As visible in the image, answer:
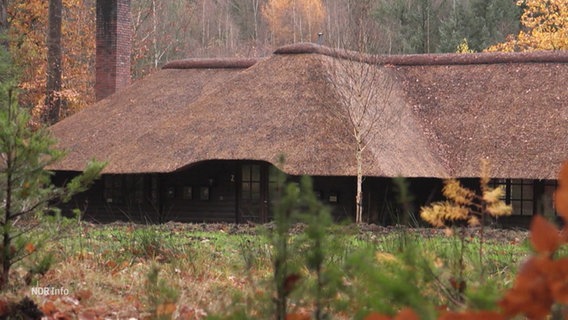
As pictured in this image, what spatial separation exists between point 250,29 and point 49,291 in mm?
58832

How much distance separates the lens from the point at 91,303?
20.7ft

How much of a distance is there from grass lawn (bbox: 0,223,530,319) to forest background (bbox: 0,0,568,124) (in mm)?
16462

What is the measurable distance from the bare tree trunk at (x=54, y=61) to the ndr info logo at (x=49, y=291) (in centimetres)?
2538

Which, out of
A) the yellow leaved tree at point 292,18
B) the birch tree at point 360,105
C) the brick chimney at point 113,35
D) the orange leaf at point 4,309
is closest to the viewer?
the orange leaf at point 4,309

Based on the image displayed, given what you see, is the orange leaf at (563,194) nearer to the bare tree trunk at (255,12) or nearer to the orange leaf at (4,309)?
the orange leaf at (4,309)

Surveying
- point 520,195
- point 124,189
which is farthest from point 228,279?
point 124,189

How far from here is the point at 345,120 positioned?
23016 mm

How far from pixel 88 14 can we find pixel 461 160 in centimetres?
2189

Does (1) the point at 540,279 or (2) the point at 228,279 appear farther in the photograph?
(2) the point at 228,279

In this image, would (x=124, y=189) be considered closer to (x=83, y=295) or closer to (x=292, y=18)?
(x=83, y=295)

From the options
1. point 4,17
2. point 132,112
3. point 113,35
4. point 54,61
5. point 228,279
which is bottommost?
point 228,279

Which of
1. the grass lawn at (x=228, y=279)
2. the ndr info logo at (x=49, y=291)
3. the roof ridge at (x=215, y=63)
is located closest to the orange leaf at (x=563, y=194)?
the grass lawn at (x=228, y=279)

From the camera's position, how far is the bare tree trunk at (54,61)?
3134cm

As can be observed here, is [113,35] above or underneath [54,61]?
above
